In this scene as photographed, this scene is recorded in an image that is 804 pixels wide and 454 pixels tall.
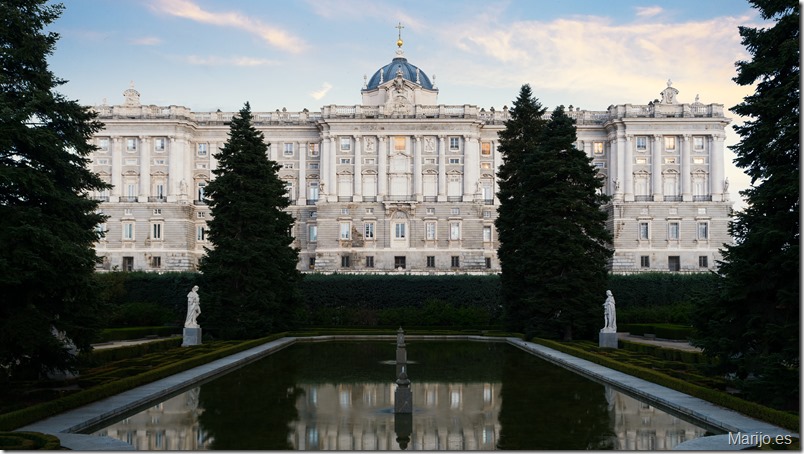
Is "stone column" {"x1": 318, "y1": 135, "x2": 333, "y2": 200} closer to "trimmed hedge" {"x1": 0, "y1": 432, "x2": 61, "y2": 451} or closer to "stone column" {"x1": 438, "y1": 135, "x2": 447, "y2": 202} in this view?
"stone column" {"x1": 438, "y1": 135, "x2": 447, "y2": 202}

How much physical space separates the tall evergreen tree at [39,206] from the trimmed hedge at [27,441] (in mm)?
3068

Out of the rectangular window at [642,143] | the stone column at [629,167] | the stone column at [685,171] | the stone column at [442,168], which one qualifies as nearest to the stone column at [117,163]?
the stone column at [442,168]

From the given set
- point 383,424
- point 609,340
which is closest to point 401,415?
point 383,424

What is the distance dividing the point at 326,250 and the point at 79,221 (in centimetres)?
5886

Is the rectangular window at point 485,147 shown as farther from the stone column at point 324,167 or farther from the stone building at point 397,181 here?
the stone column at point 324,167

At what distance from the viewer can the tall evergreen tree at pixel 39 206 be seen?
14781mm

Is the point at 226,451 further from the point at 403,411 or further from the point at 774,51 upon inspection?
the point at 774,51

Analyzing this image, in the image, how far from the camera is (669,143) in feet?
262

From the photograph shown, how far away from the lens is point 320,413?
1592 cm

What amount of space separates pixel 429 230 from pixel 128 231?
2778 cm

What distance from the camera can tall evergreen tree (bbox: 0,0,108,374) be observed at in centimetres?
1478

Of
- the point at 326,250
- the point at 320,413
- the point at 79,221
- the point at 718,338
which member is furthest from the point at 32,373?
the point at 326,250

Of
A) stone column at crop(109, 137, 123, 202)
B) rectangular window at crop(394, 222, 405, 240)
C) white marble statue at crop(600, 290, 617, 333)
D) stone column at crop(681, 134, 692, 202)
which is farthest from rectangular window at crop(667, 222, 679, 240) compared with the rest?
stone column at crop(109, 137, 123, 202)

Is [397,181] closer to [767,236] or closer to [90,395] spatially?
[90,395]
